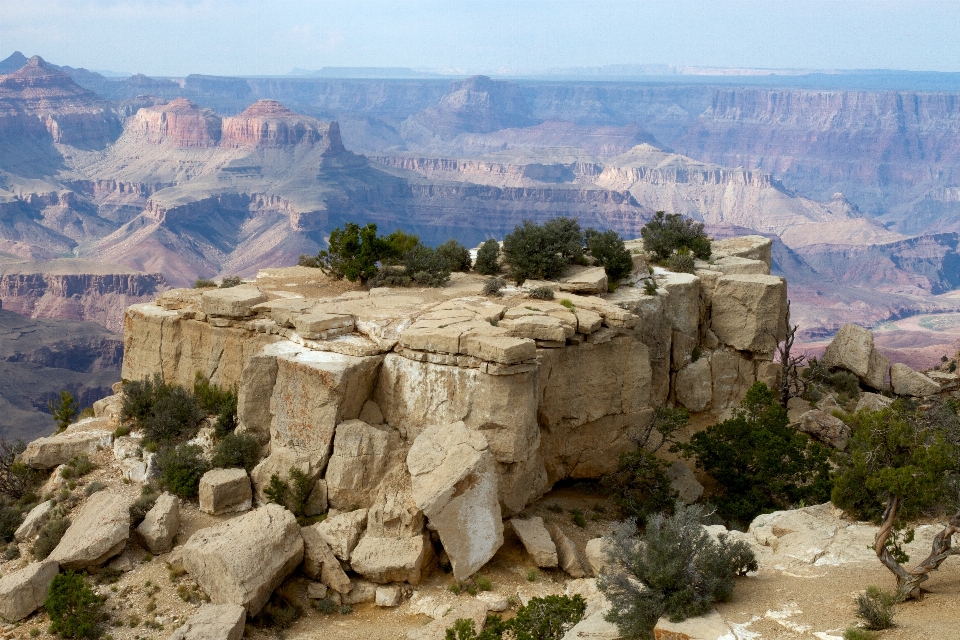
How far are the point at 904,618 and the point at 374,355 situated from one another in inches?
427

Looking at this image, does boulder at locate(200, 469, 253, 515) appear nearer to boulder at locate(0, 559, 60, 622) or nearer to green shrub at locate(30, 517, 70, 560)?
green shrub at locate(30, 517, 70, 560)

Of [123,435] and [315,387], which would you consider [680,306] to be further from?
[123,435]

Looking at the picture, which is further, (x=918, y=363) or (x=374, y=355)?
(x=918, y=363)

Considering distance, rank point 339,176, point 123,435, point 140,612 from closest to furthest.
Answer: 1. point 140,612
2. point 123,435
3. point 339,176

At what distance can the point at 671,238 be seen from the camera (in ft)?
86.0

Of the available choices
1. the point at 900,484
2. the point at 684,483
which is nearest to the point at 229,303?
the point at 684,483

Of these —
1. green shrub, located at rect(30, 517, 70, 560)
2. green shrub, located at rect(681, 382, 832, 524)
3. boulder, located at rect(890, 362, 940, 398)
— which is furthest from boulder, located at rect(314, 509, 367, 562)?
boulder, located at rect(890, 362, 940, 398)

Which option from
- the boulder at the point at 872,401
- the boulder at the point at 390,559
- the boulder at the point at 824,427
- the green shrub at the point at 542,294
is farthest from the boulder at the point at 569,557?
the boulder at the point at 872,401

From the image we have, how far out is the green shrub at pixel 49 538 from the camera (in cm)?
1582

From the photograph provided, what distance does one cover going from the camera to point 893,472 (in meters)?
11.4

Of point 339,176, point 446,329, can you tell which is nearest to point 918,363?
point 446,329

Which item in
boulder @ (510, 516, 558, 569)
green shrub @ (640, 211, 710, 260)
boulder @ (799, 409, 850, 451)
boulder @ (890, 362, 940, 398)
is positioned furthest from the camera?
boulder @ (890, 362, 940, 398)

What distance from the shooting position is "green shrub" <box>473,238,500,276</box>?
2345 centimetres

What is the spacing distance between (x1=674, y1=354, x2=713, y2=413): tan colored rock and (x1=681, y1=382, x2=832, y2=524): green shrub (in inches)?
121
